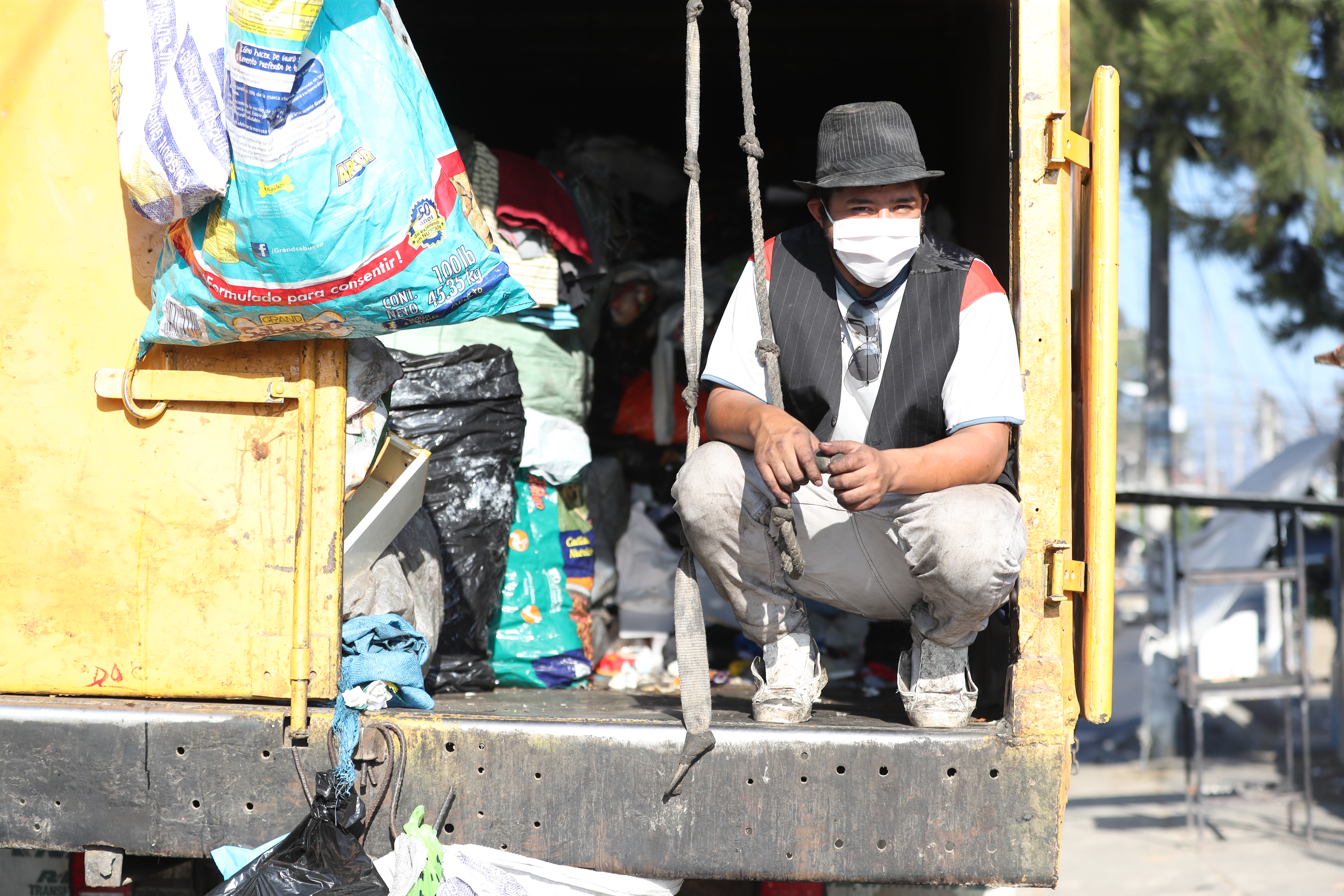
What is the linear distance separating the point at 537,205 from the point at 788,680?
1.93m

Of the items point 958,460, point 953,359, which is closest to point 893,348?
point 953,359

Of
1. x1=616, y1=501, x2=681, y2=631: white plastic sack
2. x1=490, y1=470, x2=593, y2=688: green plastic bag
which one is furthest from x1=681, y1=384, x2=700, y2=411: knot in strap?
x1=616, y1=501, x2=681, y2=631: white plastic sack

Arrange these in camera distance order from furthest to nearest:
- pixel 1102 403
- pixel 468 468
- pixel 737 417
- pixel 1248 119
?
pixel 1248 119 → pixel 468 468 → pixel 737 417 → pixel 1102 403

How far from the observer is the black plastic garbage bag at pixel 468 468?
9.44 ft

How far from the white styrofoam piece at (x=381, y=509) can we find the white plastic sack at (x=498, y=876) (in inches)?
24.4

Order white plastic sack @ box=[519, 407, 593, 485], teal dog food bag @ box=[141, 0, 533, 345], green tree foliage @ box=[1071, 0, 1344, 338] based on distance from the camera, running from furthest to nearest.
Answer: green tree foliage @ box=[1071, 0, 1344, 338] → white plastic sack @ box=[519, 407, 593, 485] → teal dog food bag @ box=[141, 0, 533, 345]

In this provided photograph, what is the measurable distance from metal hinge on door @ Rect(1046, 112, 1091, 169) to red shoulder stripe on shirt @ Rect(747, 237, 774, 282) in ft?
1.95

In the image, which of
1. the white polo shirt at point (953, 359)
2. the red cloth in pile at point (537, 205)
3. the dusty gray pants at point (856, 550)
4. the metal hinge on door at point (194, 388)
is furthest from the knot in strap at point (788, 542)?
the red cloth in pile at point (537, 205)

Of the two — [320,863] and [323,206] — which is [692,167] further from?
[320,863]

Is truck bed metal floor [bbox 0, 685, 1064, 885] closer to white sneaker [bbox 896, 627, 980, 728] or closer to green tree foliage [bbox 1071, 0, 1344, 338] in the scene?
white sneaker [bbox 896, 627, 980, 728]

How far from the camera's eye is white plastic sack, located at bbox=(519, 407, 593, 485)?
10.8 ft

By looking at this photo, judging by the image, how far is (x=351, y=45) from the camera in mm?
1961

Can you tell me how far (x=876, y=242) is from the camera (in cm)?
218

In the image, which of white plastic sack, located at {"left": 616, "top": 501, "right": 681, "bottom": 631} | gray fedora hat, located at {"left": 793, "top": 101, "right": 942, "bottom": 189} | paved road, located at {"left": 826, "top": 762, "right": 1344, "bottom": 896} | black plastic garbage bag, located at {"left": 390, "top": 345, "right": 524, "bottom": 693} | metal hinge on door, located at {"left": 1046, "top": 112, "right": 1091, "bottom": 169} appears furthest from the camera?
paved road, located at {"left": 826, "top": 762, "right": 1344, "bottom": 896}
